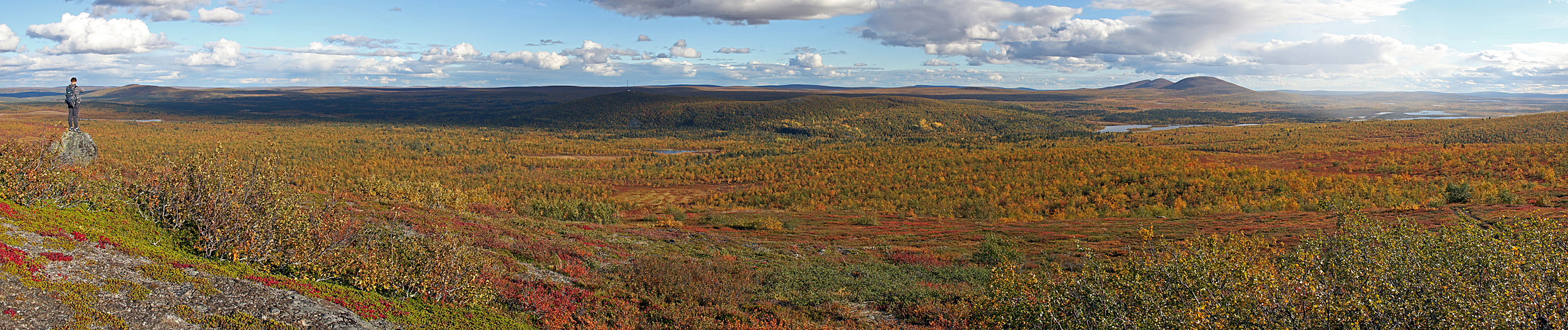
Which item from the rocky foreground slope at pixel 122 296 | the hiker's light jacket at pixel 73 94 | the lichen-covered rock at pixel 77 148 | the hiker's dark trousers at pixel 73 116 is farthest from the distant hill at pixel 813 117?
the rocky foreground slope at pixel 122 296

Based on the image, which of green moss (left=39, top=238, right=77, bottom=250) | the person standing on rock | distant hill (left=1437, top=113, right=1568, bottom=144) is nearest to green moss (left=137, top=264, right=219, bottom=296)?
green moss (left=39, top=238, right=77, bottom=250)

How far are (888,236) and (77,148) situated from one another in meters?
29.2

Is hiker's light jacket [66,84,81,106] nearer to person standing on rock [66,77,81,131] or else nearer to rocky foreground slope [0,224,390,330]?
person standing on rock [66,77,81,131]

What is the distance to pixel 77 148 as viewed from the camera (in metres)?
20.1

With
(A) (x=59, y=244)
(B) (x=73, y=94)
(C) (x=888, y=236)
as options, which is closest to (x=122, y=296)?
(A) (x=59, y=244)

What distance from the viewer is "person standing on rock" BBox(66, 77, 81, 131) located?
19.3 meters

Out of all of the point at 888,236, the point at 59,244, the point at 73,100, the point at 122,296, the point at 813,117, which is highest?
the point at 73,100

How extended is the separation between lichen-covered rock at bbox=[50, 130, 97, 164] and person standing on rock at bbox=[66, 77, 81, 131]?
263 millimetres

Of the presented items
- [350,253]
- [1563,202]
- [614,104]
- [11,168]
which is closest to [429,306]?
[350,253]

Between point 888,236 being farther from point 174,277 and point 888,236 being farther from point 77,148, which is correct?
point 77,148

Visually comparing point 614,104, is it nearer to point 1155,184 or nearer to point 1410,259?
point 1155,184

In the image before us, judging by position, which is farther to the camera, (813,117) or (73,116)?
(813,117)

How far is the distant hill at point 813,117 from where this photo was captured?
15662 cm

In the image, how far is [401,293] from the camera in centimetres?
1219
